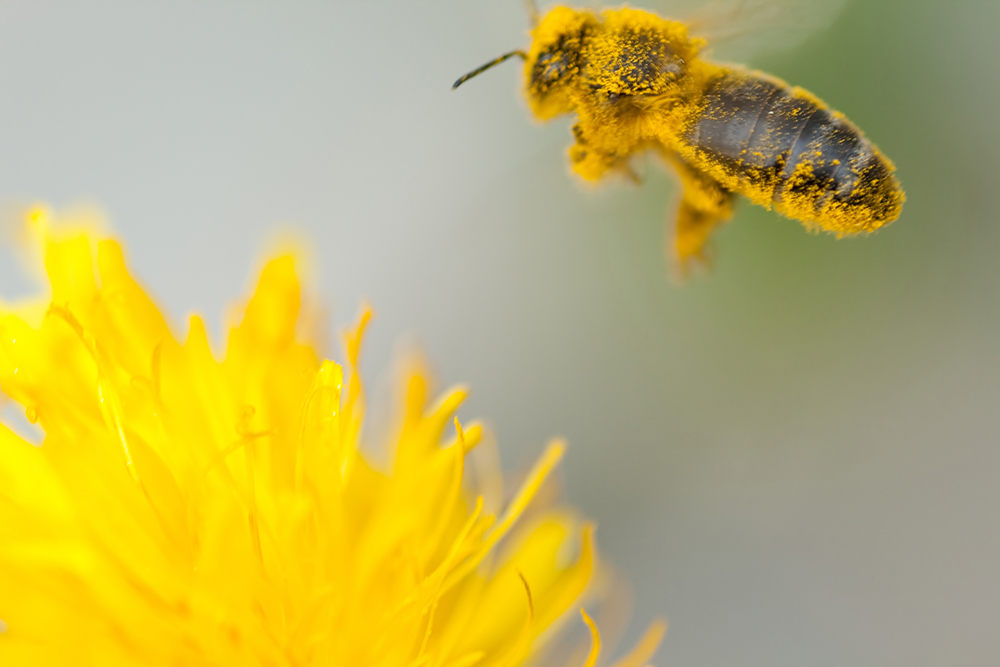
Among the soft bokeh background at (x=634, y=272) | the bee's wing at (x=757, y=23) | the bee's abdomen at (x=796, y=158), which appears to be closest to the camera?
the bee's abdomen at (x=796, y=158)

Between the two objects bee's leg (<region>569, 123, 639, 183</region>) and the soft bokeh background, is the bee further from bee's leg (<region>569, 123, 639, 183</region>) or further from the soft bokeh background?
the soft bokeh background

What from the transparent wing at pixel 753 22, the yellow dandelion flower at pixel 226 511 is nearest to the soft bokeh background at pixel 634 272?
the transparent wing at pixel 753 22

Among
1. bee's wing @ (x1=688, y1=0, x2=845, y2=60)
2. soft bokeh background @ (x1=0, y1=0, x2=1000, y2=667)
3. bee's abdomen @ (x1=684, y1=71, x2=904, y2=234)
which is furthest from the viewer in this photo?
soft bokeh background @ (x1=0, y1=0, x2=1000, y2=667)

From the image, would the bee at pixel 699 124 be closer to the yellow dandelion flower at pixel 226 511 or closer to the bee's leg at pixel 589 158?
the bee's leg at pixel 589 158

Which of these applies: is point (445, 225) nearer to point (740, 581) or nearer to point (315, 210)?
point (315, 210)

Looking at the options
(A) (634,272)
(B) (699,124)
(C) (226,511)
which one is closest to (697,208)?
(B) (699,124)

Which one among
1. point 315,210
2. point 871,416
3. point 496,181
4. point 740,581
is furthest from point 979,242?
point 315,210

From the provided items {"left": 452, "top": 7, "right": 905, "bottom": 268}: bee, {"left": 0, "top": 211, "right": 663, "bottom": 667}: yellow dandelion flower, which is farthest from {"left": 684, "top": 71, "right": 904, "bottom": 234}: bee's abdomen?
{"left": 0, "top": 211, "right": 663, "bottom": 667}: yellow dandelion flower
